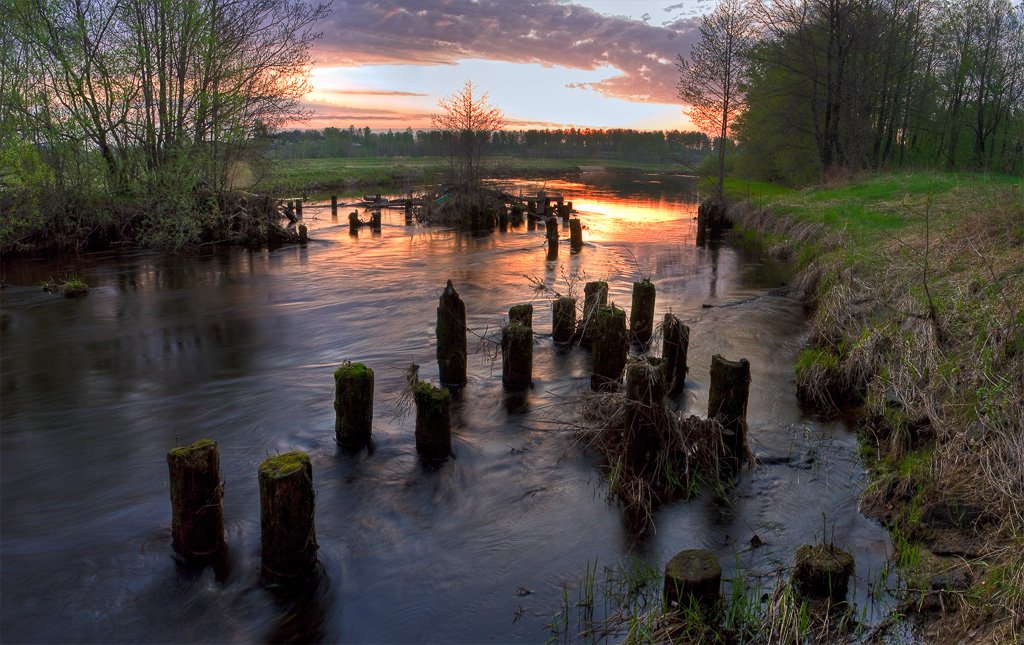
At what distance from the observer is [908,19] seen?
147 feet

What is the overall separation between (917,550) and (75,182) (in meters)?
28.0

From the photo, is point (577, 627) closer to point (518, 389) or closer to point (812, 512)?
point (812, 512)

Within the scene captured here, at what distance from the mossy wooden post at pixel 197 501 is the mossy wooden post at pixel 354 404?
2386 millimetres

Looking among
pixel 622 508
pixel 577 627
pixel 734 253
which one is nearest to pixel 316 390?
pixel 622 508

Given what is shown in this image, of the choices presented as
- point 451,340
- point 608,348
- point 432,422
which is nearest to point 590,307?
point 608,348

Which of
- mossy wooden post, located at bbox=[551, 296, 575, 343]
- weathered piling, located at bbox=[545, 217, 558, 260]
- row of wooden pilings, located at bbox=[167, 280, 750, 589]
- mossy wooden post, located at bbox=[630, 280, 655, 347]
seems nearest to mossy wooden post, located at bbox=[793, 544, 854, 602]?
row of wooden pilings, located at bbox=[167, 280, 750, 589]

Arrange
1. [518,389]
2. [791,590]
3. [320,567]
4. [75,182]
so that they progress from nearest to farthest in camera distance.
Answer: [791,590]
[320,567]
[518,389]
[75,182]

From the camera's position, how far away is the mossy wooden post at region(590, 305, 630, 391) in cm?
989

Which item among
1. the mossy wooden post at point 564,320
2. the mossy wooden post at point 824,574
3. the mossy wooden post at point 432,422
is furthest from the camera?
the mossy wooden post at point 564,320

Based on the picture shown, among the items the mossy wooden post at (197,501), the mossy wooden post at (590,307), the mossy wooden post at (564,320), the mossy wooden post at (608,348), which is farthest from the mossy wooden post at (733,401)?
the mossy wooden post at (197,501)

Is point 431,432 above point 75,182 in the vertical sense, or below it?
below

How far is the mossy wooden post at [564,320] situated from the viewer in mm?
12656

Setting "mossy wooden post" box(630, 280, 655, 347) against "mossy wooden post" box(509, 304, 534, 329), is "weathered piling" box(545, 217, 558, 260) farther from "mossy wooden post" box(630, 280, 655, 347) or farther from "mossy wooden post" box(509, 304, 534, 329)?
"mossy wooden post" box(509, 304, 534, 329)

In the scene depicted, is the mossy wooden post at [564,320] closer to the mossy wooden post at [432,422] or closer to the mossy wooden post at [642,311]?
the mossy wooden post at [642,311]
